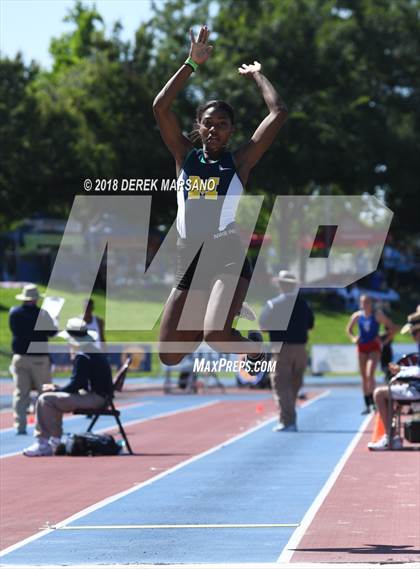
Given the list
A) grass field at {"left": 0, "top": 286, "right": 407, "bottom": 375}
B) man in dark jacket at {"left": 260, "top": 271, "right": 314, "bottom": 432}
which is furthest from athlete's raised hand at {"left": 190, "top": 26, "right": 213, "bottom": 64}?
grass field at {"left": 0, "top": 286, "right": 407, "bottom": 375}

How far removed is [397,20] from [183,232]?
56363mm

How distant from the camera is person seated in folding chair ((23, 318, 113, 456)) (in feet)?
48.9

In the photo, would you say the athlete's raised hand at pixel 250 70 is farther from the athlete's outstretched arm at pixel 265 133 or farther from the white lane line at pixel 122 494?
the white lane line at pixel 122 494

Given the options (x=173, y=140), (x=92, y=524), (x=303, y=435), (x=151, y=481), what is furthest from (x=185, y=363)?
(x=173, y=140)

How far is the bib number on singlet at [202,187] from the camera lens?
24.4ft

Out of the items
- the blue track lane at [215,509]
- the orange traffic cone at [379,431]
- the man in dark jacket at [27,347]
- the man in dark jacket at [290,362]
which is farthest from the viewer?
the man in dark jacket at [290,362]

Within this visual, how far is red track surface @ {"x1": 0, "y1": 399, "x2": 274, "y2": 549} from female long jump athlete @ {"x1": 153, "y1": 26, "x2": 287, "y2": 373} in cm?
208

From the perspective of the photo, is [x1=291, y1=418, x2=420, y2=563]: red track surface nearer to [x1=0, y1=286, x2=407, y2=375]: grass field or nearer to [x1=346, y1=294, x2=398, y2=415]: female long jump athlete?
[x1=346, y1=294, x2=398, y2=415]: female long jump athlete

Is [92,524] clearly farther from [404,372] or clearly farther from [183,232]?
[404,372]

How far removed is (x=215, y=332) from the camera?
7.38 metres

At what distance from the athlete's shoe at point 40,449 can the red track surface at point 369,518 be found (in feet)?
11.4

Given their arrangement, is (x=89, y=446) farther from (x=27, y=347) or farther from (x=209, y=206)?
(x=209, y=206)

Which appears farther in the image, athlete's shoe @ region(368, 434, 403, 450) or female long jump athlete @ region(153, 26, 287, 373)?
athlete's shoe @ region(368, 434, 403, 450)

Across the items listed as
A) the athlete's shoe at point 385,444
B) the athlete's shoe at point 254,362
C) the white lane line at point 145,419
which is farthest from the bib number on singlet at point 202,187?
the athlete's shoe at point 385,444
